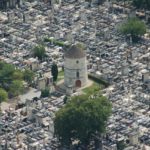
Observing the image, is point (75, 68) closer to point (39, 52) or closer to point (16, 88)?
point (16, 88)

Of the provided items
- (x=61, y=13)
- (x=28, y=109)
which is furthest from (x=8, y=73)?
(x=61, y=13)

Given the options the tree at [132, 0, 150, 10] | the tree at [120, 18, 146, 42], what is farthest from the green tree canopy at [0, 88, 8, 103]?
the tree at [132, 0, 150, 10]

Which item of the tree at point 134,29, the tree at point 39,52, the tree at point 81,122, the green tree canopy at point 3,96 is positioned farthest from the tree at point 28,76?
the tree at point 134,29

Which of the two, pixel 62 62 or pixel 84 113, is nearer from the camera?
pixel 84 113

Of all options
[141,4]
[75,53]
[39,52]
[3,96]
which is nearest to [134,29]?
[141,4]

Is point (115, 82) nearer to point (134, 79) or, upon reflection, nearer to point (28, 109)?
point (134, 79)

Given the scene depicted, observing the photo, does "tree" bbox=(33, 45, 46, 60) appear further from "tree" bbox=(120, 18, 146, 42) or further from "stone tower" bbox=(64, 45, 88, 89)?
"tree" bbox=(120, 18, 146, 42)

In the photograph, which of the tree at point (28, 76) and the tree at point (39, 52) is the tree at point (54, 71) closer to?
the tree at point (28, 76)
